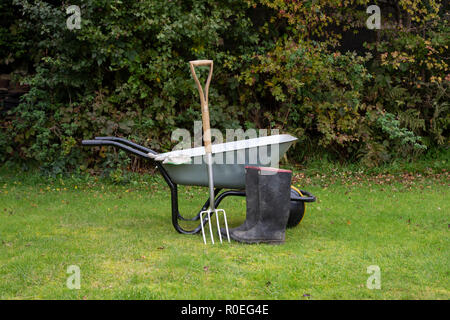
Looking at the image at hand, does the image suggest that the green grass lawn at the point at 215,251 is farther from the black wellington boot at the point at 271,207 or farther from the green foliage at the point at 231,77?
the green foliage at the point at 231,77

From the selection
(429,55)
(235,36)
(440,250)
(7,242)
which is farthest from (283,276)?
(429,55)

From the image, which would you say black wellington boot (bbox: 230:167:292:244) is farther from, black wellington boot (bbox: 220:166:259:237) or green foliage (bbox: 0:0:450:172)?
green foliage (bbox: 0:0:450:172)

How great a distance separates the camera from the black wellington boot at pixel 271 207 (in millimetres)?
3840

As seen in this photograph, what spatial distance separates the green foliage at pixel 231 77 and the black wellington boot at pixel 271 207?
132 inches

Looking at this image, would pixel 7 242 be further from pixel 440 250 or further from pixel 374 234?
pixel 440 250

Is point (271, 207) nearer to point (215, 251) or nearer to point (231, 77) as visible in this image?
point (215, 251)

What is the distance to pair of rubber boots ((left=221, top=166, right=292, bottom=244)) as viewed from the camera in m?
3.84

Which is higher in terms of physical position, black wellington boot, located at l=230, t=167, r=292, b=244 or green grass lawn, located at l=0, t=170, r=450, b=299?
black wellington boot, located at l=230, t=167, r=292, b=244

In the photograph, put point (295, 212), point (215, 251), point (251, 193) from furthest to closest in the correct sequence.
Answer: point (295, 212), point (251, 193), point (215, 251)

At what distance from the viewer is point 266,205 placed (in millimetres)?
3836

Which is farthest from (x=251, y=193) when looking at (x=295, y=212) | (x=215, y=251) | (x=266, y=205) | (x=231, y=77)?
(x=231, y=77)

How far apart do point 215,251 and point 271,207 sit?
49 centimetres

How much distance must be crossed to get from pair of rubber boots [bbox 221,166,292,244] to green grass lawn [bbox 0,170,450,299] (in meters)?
0.10

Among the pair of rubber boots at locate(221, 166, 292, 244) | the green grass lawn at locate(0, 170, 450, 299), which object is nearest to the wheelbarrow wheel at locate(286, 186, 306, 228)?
the green grass lawn at locate(0, 170, 450, 299)
